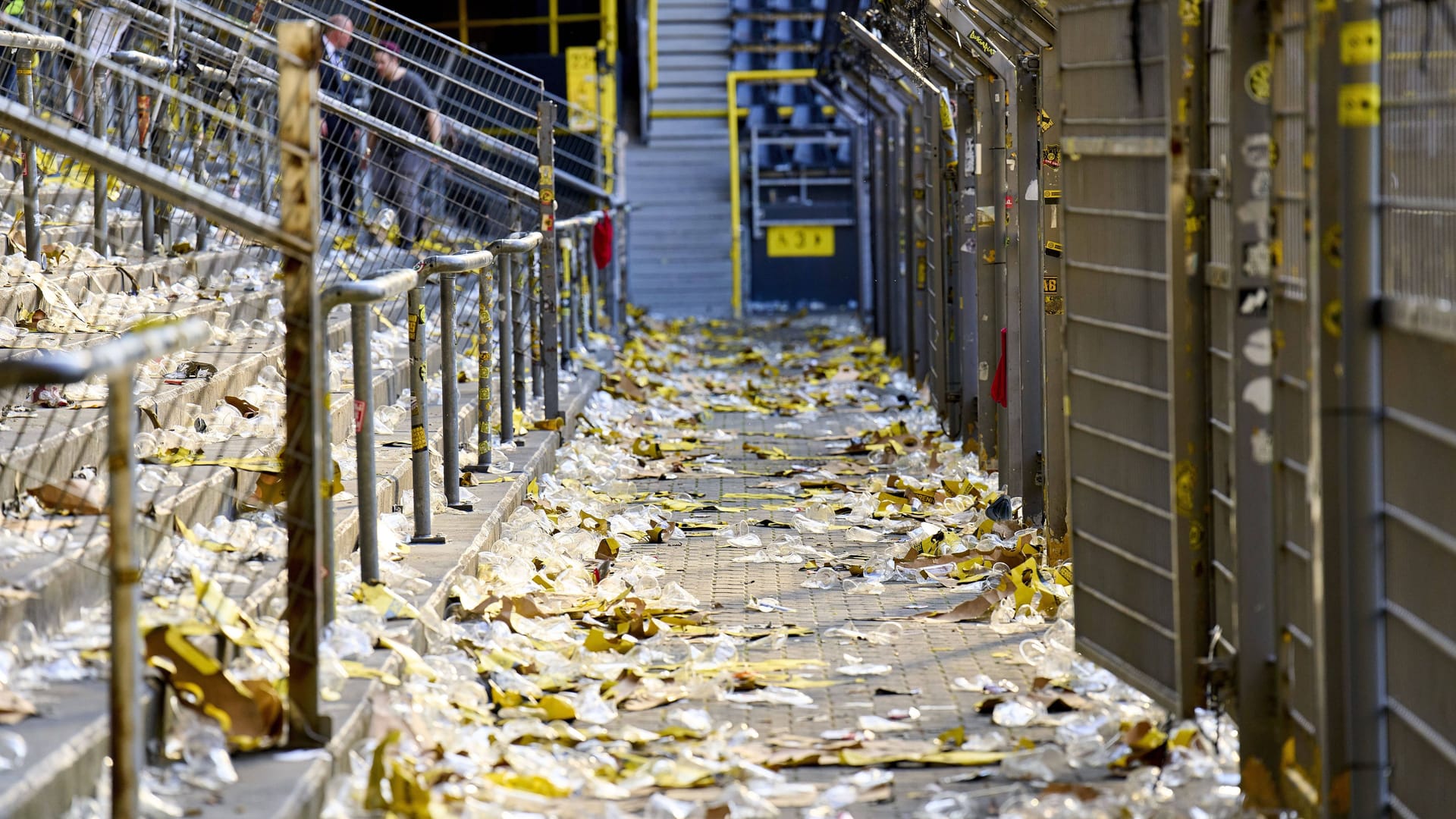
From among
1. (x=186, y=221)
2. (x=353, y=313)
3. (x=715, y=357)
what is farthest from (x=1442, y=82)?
(x=715, y=357)

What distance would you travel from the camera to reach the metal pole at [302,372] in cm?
313

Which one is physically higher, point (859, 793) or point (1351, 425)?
point (1351, 425)

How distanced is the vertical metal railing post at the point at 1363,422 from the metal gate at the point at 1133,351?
0.68m

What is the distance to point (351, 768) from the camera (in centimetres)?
332

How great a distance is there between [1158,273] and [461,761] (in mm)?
1842

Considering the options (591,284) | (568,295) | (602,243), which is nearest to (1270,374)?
(568,295)

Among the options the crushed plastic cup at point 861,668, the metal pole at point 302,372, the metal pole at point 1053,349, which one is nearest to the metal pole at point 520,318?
the metal pole at point 1053,349

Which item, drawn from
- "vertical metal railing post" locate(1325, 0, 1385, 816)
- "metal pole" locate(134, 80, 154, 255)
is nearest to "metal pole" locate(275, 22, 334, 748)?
"vertical metal railing post" locate(1325, 0, 1385, 816)

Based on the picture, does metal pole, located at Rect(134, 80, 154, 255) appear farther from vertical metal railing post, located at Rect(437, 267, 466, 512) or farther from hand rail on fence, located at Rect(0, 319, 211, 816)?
hand rail on fence, located at Rect(0, 319, 211, 816)

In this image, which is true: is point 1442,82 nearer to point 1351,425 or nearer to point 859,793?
point 1351,425

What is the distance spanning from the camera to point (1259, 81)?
10.1 ft

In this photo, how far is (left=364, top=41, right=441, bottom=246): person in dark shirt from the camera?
10312 mm

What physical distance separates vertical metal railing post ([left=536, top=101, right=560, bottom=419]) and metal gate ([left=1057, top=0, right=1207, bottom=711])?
4374 mm

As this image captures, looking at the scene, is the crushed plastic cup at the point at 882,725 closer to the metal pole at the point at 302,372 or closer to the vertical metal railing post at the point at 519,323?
the metal pole at the point at 302,372
